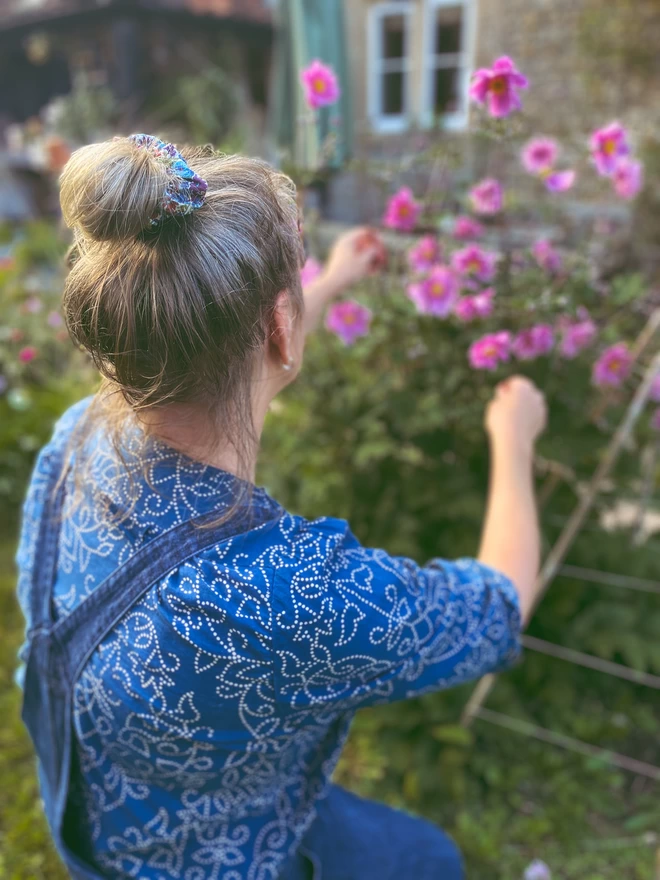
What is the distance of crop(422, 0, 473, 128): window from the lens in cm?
889

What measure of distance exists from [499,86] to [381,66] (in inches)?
361

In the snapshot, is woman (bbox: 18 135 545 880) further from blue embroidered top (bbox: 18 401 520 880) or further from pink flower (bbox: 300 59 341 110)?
pink flower (bbox: 300 59 341 110)

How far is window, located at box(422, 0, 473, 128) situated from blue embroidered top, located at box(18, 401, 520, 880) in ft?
28.9

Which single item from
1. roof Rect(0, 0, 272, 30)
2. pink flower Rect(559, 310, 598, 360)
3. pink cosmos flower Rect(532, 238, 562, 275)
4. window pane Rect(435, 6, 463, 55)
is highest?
roof Rect(0, 0, 272, 30)

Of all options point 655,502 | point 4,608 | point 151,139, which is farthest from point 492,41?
point 151,139

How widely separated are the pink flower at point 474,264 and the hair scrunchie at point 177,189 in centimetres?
114

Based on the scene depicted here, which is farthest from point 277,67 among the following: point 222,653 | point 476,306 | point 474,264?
point 222,653

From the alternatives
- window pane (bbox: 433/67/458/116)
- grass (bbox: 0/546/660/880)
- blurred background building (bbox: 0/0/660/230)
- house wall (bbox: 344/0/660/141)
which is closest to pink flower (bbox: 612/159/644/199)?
grass (bbox: 0/546/660/880)

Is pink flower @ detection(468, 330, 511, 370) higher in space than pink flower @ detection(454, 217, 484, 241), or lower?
lower

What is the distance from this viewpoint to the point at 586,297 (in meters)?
1.87

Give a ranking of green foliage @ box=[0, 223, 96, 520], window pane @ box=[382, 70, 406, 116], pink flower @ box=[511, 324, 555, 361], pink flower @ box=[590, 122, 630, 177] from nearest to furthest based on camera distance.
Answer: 1. pink flower @ box=[590, 122, 630, 177]
2. pink flower @ box=[511, 324, 555, 361]
3. green foliage @ box=[0, 223, 96, 520]
4. window pane @ box=[382, 70, 406, 116]

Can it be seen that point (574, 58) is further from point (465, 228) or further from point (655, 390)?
point (655, 390)

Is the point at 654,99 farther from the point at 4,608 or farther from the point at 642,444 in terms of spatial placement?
the point at 4,608

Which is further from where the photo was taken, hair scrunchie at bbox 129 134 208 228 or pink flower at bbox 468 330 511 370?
pink flower at bbox 468 330 511 370
